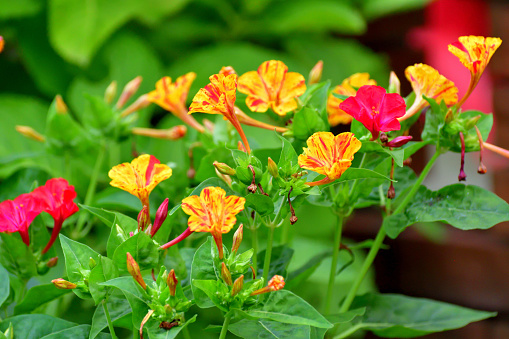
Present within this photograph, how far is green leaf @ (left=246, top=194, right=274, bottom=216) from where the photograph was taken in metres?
0.33

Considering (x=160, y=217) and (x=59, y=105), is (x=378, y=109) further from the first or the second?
(x=59, y=105)

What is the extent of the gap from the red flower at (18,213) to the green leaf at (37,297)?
0.14 feet

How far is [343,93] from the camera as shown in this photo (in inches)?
17.8

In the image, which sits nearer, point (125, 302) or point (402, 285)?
point (125, 302)

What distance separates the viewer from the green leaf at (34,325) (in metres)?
0.36

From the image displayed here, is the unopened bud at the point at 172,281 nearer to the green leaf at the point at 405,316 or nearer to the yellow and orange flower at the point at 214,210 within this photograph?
the yellow and orange flower at the point at 214,210

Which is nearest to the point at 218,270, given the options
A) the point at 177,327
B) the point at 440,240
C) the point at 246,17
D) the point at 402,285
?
the point at 177,327

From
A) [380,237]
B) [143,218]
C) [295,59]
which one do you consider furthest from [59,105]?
[295,59]

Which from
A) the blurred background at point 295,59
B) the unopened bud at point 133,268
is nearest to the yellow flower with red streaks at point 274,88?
the unopened bud at point 133,268

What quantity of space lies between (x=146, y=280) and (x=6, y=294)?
0.12m

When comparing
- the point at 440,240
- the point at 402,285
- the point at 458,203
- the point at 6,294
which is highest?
the point at 458,203

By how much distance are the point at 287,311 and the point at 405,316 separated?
18 cm

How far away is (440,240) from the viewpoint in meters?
1.27

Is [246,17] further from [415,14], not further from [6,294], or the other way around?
[6,294]
